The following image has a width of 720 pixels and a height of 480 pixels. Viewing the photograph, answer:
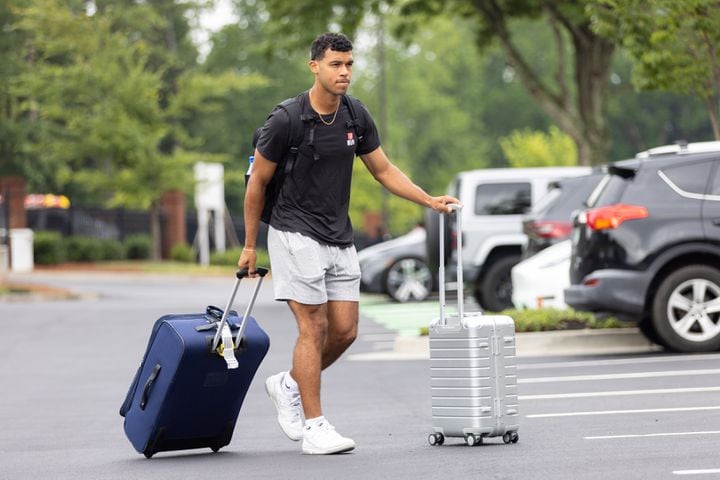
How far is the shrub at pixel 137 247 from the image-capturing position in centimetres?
4531

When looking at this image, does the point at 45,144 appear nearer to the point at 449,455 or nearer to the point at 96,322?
the point at 96,322

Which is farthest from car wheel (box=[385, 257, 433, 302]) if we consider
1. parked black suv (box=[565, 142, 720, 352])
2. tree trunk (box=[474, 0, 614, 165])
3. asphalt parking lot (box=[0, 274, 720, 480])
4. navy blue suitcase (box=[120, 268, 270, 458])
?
navy blue suitcase (box=[120, 268, 270, 458])

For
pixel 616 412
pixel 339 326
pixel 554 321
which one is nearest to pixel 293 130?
pixel 339 326

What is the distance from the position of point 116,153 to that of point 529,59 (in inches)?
2127

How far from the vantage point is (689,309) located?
12.8 m

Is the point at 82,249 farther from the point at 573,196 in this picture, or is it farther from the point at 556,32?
the point at 573,196

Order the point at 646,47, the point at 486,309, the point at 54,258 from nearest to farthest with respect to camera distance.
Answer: the point at 646,47, the point at 486,309, the point at 54,258

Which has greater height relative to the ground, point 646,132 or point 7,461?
point 646,132

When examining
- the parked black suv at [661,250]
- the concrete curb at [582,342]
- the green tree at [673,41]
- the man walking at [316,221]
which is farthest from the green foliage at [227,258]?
the man walking at [316,221]

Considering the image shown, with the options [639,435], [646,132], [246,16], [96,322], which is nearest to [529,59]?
[646,132]

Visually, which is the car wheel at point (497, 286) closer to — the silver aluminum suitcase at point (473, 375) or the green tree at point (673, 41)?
the green tree at point (673, 41)

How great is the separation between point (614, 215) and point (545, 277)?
3.35 m

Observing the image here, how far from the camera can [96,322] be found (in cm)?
2164

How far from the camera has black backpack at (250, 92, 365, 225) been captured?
7473 mm
